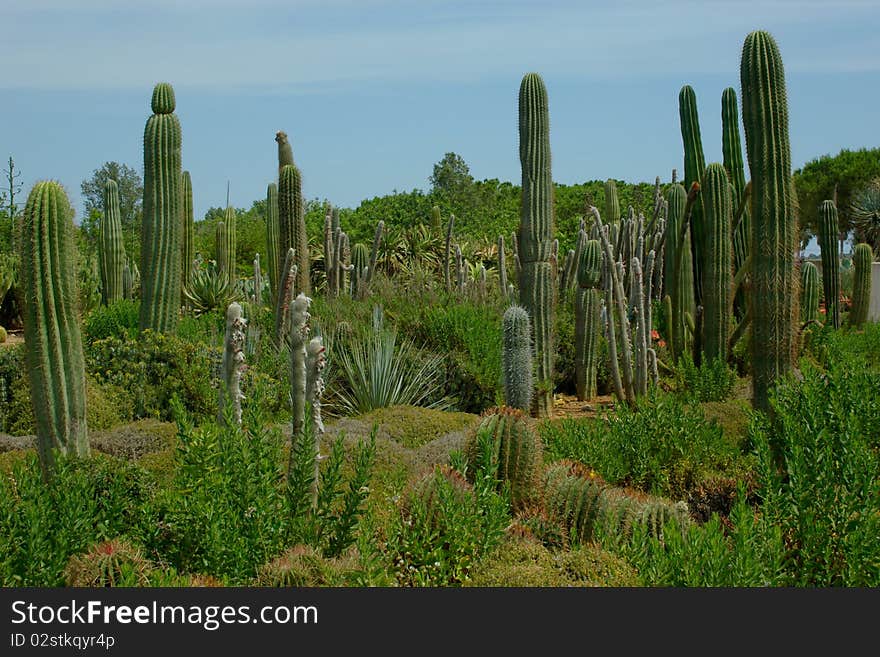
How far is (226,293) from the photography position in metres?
17.1

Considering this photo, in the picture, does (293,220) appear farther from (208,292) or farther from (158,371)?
(208,292)

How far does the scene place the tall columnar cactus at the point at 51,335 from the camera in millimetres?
5762

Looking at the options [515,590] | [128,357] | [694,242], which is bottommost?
[515,590]

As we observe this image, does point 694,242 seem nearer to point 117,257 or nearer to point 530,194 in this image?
point 530,194

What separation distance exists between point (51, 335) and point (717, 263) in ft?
22.3

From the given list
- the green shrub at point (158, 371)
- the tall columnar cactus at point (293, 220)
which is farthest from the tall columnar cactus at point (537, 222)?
the green shrub at point (158, 371)

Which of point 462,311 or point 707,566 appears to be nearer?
point 707,566

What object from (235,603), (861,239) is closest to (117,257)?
(235,603)

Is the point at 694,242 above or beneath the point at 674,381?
above

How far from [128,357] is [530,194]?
4368 mm

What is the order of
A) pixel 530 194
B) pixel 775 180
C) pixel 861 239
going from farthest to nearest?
1. pixel 861 239
2. pixel 530 194
3. pixel 775 180

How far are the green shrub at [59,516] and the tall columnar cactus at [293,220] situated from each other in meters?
5.69

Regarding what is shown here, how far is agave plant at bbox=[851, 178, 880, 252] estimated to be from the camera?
34.4m

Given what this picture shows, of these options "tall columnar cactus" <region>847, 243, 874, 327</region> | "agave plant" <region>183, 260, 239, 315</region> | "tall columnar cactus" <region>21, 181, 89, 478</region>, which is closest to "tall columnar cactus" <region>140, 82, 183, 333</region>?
"tall columnar cactus" <region>21, 181, 89, 478</region>
